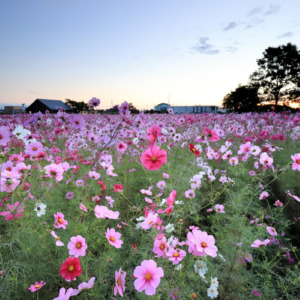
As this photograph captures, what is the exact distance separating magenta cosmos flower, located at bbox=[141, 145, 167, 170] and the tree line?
102ft

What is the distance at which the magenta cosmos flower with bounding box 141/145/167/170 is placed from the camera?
117 cm

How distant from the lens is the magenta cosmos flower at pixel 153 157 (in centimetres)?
117

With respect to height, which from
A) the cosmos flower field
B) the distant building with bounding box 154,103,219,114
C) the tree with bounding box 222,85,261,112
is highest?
the tree with bounding box 222,85,261,112

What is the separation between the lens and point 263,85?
1227 inches

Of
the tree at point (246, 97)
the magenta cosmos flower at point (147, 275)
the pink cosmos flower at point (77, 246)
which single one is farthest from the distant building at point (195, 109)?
the magenta cosmos flower at point (147, 275)

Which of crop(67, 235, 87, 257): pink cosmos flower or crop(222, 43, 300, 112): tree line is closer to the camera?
crop(67, 235, 87, 257): pink cosmos flower

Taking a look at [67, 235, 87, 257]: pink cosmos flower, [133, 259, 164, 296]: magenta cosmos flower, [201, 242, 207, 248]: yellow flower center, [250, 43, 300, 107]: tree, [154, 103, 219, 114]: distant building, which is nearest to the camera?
[133, 259, 164, 296]: magenta cosmos flower

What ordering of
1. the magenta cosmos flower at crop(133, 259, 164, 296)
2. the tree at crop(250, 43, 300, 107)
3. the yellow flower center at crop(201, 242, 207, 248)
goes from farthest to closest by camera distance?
the tree at crop(250, 43, 300, 107), the yellow flower center at crop(201, 242, 207, 248), the magenta cosmos flower at crop(133, 259, 164, 296)

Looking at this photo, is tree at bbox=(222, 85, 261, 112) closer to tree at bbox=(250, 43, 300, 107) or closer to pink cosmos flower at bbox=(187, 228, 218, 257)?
tree at bbox=(250, 43, 300, 107)

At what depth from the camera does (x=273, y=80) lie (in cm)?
3098

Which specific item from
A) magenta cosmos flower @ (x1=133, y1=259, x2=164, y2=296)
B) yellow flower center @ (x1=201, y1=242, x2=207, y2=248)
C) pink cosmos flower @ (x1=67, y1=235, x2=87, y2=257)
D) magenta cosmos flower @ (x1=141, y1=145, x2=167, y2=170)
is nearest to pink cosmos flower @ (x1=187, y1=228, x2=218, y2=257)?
yellow flower center @ (x1=201, y1=242, x2=207, y2=248)

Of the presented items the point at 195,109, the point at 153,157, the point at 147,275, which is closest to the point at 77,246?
the point at 147,275

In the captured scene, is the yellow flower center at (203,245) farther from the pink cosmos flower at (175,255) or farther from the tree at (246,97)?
the tree at (246,97)

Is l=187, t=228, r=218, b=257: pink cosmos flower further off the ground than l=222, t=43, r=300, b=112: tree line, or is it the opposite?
l=222, t=43, r=300, b=112: tree line
